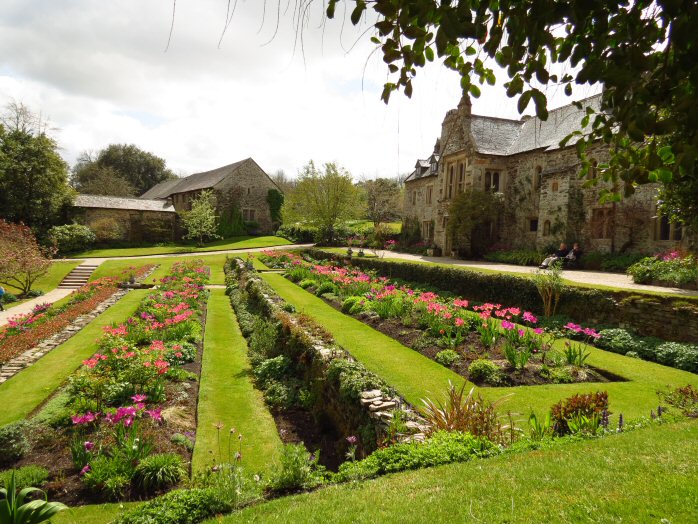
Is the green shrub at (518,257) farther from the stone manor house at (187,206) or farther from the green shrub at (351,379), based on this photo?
the stone manor house at (187,206)

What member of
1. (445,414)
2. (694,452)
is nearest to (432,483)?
(445,414)

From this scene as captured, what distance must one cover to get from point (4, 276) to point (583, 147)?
2504cm

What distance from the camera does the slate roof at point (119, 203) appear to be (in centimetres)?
3950

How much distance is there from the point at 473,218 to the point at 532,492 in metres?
25.3

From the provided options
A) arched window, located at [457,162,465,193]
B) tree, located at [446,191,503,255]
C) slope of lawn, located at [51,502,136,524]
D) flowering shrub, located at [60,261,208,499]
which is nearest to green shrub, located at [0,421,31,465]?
flowering shrub, located at [60,261,208,499]

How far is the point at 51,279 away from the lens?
24.9 meters

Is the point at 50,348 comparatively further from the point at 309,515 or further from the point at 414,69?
the point at 414,69

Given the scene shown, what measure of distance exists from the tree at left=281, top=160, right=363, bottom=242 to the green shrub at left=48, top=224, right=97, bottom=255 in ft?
59.2

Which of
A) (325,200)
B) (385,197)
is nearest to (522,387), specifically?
(325,200)

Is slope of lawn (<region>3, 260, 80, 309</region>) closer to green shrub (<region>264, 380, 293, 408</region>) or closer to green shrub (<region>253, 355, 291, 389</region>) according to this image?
green shrub (<region>253, 355, 291, 389</region>)

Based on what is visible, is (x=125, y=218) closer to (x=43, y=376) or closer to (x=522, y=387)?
(x=43, y=376)

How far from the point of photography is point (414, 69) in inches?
113

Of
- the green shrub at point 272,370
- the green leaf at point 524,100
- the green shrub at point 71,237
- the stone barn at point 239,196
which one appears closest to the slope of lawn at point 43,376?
the green shrub at point 272,370

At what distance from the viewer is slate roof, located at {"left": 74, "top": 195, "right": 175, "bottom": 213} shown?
3950cm
